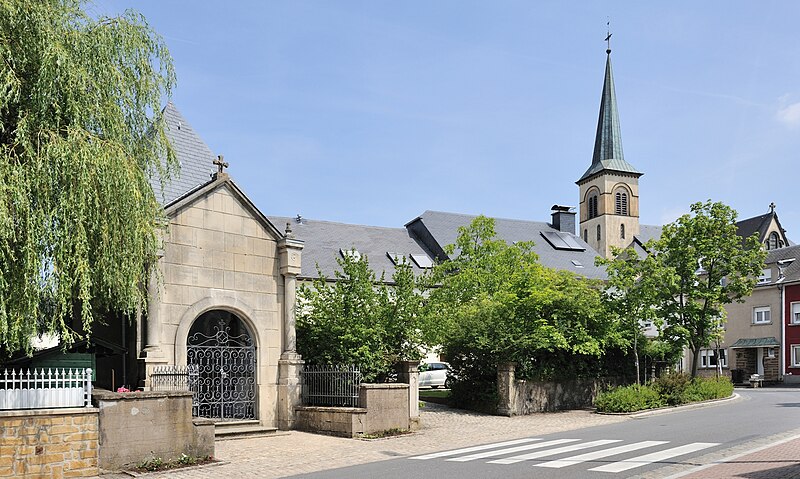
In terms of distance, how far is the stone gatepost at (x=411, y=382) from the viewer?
18797 mm

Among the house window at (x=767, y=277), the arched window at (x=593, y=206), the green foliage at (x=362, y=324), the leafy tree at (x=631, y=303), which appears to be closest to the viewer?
the green foliage at (x=362, y=324)

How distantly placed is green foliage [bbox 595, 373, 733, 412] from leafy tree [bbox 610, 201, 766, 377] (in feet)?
4.42

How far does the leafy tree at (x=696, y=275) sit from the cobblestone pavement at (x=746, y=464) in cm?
1193

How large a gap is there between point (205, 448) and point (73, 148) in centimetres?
594

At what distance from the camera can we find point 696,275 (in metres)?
26.5

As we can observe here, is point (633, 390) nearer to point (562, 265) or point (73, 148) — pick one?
point (73, 148)

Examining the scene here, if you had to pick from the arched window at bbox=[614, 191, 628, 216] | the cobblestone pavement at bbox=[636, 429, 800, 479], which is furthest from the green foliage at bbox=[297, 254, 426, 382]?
the arched window at bbox=[614, 191, 628, 216]

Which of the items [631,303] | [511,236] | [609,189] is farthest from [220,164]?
[609,189]

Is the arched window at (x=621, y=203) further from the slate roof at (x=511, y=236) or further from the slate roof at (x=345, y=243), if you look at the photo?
the slate roof at (x=345, y=243)

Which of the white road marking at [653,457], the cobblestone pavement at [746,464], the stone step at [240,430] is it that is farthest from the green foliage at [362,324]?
the cobblestone pavement at [746,464]

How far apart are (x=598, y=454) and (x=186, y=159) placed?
12.6m

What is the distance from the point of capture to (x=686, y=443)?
14719 mm

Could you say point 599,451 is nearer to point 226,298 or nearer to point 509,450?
point 509,450

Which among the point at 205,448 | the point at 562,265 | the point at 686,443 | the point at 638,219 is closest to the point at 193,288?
the point at 205,448
